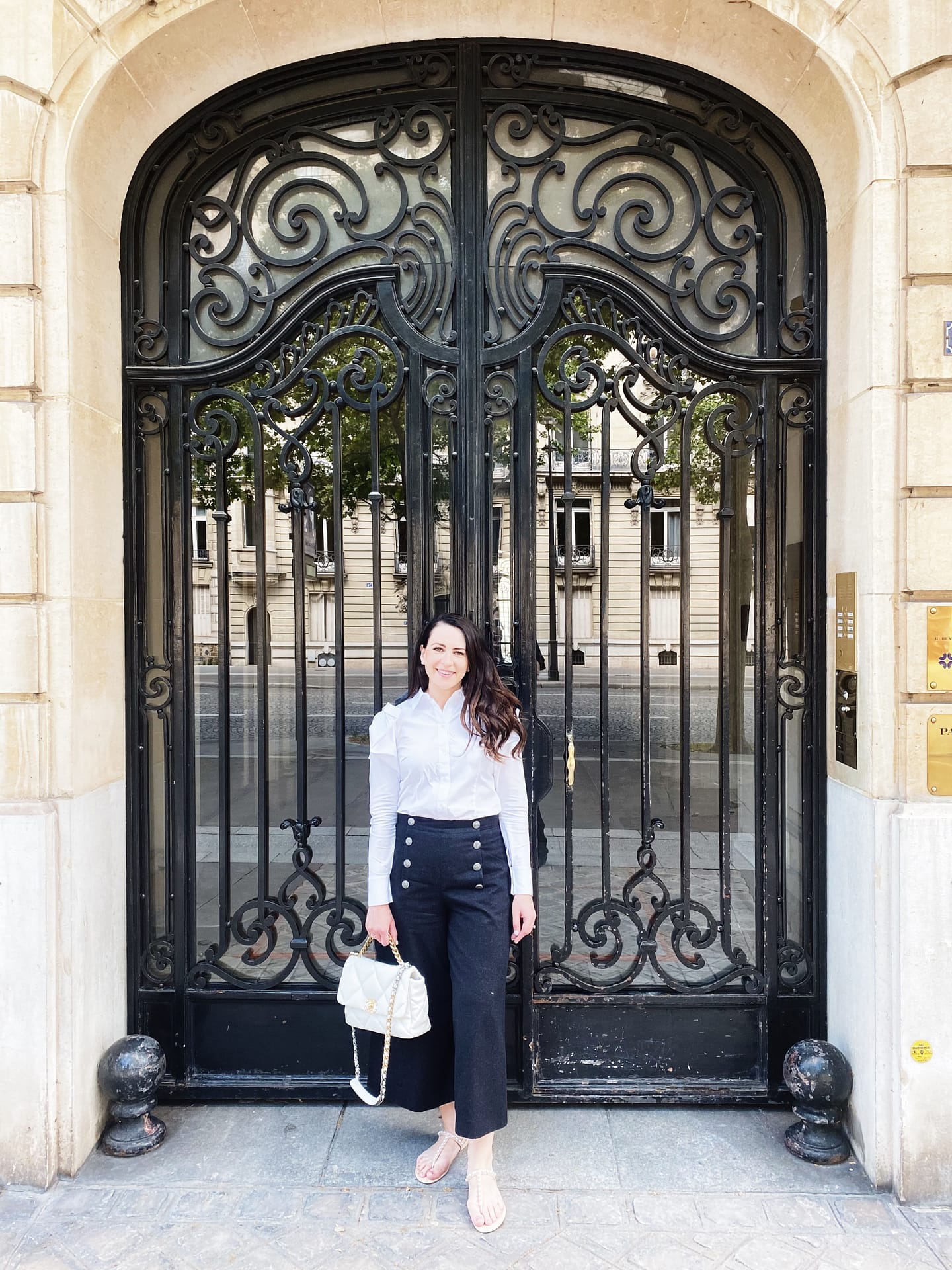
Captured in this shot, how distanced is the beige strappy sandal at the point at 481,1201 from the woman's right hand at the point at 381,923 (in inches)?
36.1

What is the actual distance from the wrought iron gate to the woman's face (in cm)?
62

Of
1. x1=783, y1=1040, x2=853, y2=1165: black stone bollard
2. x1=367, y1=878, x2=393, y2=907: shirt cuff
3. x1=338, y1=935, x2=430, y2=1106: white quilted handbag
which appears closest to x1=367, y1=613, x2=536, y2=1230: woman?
x1=367, y1=878, x2=393, y2=907: shirt cuff

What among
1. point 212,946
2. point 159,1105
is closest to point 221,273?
point 212,946

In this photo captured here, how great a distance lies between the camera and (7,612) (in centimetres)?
344

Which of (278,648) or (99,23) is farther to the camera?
(278,648)

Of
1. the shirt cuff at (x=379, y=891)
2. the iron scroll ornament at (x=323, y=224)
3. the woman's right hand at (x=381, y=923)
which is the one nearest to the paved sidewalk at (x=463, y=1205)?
the woman's right hand at (x=381, y=923)

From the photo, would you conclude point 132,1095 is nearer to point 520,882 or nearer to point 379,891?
point 379,891

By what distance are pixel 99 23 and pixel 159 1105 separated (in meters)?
4.86

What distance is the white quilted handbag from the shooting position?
125 inches

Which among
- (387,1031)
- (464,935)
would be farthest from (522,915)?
(387,1031)

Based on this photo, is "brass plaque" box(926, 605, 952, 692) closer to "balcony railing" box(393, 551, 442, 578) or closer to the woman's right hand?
"balcony railing" box(393, 551, 442, 578)

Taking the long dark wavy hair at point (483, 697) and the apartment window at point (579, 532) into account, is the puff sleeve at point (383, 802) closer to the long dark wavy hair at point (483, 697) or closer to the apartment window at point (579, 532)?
the long dark wavy hair at point (483, 697)

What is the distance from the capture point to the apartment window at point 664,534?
3957mm

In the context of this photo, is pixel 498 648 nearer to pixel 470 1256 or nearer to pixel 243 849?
pixel 243 849
